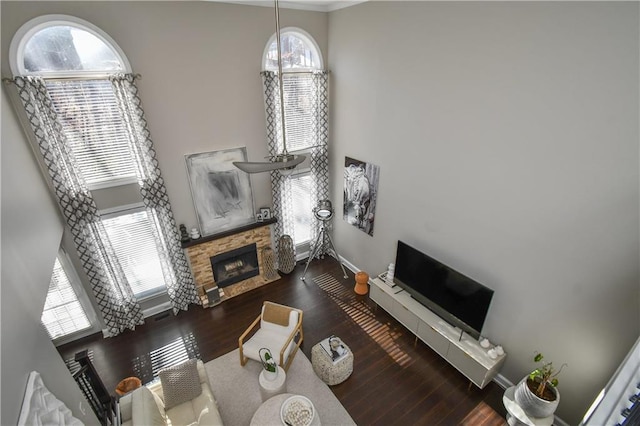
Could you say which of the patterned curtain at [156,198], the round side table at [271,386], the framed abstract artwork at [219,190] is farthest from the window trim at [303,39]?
the round side table at [271,386]

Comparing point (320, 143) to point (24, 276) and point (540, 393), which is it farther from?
point (540, 393)

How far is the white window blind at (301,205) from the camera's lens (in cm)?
600

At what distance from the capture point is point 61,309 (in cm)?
449

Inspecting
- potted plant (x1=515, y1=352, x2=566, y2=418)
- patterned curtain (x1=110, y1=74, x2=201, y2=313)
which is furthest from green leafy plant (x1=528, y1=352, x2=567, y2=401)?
patterned curtain (x1=110, y1=74, x2=201, y2=313)

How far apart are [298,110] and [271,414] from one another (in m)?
4.71

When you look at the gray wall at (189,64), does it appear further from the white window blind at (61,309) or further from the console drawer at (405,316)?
the console drawer at (405,316)

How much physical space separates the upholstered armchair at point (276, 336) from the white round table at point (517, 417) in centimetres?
271

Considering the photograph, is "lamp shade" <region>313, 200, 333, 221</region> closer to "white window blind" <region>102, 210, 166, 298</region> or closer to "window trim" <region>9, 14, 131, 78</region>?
"white window blind" <region>102, 210, 166, 298</region>

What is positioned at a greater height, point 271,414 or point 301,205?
point 301,205

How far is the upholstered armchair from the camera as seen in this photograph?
4.22 m

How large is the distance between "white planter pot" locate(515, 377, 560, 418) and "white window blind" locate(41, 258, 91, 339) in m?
6.16

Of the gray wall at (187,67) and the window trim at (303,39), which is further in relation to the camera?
the window trim at (303,39)

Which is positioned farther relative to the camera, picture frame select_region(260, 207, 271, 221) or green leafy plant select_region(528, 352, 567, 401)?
picture frame select_region(260, 207, 271, 221)

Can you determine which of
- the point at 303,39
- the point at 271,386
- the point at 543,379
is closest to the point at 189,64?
the point at 303,39
